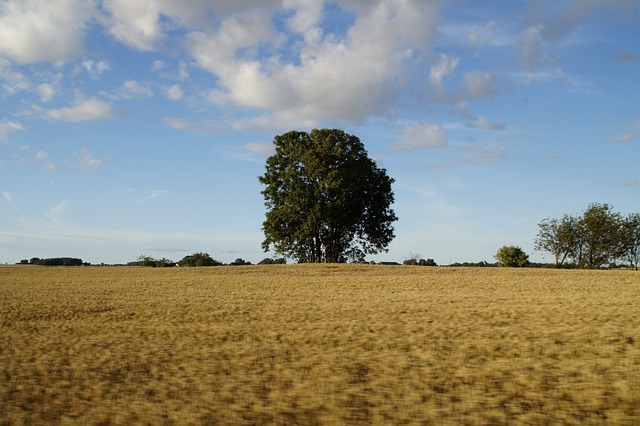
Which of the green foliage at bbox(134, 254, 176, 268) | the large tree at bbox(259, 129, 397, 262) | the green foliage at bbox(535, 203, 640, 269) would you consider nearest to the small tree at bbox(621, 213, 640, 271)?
the green foliage at bbox(535, 203, 640, 269)

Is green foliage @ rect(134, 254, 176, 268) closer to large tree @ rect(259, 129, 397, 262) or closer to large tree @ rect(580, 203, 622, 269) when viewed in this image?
large tree @ rect(259, 129, 397, 262)

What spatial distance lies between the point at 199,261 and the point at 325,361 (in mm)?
55848

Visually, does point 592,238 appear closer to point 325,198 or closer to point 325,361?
point 325,198

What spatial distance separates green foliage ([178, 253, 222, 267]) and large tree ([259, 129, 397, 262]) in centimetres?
1451

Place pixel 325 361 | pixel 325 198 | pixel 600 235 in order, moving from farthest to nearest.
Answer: pixel 600 235 < pixel 325 198 < pixel 325 361

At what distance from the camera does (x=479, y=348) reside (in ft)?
41.4

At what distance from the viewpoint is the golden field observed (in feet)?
27.2

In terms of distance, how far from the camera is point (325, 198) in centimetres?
4941

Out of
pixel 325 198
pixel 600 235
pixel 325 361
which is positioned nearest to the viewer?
pixel 325 361

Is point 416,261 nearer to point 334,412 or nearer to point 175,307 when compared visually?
point 175,307

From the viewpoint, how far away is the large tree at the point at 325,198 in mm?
49250

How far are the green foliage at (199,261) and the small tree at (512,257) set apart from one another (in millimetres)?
35941

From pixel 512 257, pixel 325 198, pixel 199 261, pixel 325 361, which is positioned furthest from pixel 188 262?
pixel 325 361

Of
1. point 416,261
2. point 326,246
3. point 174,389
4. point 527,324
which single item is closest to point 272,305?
point 527,324
